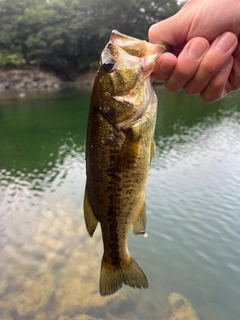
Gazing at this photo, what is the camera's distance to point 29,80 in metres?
50.3

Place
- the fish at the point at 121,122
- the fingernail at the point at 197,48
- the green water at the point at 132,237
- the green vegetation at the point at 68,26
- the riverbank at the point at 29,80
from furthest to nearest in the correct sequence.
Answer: the green vegetation at the point at 68,26 → the riverbank at the point at 29,80 → the green water at the point at 132,237 → the fingernail at the point at 197,48 → the fish at the point at 121,122

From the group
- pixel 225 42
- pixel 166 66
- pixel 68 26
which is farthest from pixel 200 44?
pixel 68 26

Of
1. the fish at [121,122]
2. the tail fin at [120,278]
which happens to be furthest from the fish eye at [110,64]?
the tail fin at [120,278]

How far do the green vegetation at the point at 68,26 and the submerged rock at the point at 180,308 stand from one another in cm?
5093

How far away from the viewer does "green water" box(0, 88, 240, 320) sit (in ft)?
24.3

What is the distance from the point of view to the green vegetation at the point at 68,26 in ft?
174

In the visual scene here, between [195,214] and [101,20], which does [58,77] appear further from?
[195,214]

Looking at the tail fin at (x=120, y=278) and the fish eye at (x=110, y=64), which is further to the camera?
the tail fin at (x=120, y=278)

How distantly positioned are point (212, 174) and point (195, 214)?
325 cm

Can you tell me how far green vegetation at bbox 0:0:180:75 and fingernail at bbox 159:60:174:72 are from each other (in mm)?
53813

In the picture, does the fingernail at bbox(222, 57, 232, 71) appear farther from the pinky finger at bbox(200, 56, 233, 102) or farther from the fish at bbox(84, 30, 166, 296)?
the fish at bbox(84, 30, 166, 296)

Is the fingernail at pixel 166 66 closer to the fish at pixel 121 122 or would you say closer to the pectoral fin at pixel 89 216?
the fish at pixel 121 122

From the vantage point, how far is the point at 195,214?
10.9 metres

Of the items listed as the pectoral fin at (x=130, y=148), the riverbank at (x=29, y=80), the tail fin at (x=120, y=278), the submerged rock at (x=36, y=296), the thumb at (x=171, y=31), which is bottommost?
the riverbank at (x=29, y=80)
